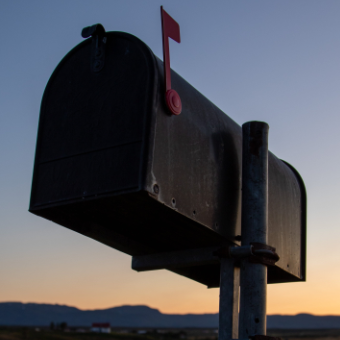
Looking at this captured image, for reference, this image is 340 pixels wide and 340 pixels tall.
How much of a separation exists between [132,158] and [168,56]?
79cm

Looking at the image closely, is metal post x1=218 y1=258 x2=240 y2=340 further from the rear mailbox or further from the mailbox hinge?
the mailbox hinge

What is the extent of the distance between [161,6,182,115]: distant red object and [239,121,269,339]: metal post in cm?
78

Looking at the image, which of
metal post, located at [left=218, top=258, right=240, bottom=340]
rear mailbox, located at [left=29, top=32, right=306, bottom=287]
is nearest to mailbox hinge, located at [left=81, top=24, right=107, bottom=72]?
rear mailbox, located at [left=29, top=32, right=306, bottom=287]

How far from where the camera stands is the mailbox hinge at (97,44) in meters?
3.86

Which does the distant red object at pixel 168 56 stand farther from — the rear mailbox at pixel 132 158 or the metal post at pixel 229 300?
the metal post at pixel 229 300

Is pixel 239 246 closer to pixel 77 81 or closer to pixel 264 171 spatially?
pixel 264 171

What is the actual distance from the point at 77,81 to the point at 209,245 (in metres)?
1.56

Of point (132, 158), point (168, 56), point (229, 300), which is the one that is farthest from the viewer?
point (229, 300)

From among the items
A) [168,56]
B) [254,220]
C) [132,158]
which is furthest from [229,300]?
[168,56]

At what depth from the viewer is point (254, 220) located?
154 inches

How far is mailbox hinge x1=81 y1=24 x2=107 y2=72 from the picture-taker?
386 centimetres

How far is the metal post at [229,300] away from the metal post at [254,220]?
12 centimetres

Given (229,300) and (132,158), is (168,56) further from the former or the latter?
(229,300)

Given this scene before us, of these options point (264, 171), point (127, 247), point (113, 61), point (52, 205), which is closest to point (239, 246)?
point (264, 171)
